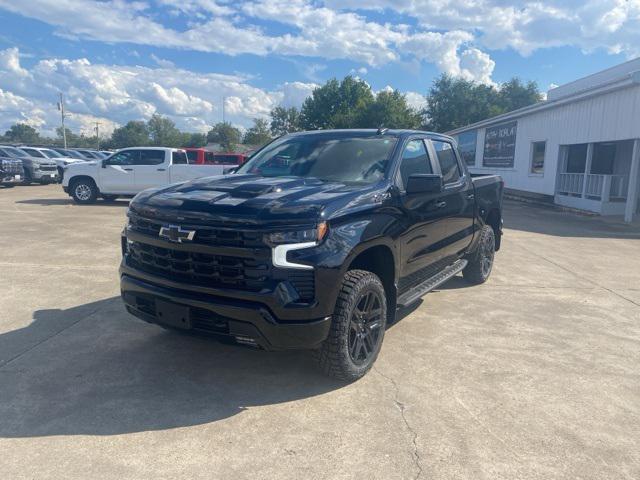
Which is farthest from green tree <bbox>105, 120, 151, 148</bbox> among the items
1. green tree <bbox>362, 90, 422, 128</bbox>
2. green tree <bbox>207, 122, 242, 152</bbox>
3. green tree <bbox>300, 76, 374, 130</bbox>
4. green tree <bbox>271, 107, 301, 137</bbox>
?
green tree <bbox>362, 90, 422, 128</bbox>

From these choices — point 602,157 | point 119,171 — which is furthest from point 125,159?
point 602,157

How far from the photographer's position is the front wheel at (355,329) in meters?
3.53

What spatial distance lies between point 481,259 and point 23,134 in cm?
11500

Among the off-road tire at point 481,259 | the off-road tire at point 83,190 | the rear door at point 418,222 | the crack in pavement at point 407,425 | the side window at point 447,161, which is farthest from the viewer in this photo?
the off-road tire at point 83,190

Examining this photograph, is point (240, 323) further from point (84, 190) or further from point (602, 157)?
point (602, 157)

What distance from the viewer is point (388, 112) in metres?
57.5

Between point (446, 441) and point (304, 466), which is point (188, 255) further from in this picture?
point (446, 441)

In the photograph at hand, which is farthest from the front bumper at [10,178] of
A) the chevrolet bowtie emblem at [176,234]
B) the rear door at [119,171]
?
the chevrolet bowtie emblem at [176,234]

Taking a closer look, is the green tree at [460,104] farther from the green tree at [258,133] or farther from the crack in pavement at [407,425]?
the crack in pavement at [407,425]

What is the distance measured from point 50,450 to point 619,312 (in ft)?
19.3

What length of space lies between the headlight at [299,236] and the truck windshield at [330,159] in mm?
965

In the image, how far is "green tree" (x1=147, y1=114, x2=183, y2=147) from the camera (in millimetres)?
107625

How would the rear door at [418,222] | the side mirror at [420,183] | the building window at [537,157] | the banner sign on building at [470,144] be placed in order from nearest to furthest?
1. the side mirror at [420,183]
2. the rear door at [418,222]
3. the building window at [537,157]
4. the banner sign on building at [470,144]

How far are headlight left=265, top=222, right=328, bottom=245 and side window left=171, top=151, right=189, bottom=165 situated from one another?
43.9 feet
